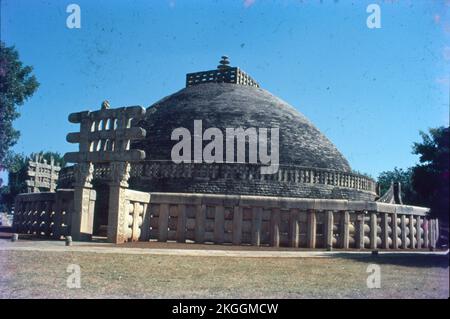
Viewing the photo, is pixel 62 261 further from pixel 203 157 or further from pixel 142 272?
pixel 203 157

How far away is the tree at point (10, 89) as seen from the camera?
70.3 feet

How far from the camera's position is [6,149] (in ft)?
76.6

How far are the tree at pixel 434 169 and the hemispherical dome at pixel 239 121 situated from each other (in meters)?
9.22

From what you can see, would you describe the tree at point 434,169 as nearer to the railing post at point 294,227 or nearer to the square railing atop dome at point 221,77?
the railing post at point 294,227


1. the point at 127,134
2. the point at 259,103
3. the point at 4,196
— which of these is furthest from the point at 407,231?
the point at 4,196

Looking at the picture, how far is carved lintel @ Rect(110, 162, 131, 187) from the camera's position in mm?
13680

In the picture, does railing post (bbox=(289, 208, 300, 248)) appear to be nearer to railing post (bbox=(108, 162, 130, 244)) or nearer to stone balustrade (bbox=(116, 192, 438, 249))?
stone balustrade (bbox=(116, 192, 438, 249))

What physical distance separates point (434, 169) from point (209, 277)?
8851mm

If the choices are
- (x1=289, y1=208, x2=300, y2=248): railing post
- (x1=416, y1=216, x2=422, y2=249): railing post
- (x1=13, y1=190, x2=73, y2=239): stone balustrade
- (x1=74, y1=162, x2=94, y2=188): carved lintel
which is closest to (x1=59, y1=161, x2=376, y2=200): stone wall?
(x1=13, y1=190, x2=73, y2=239): stone balustrade

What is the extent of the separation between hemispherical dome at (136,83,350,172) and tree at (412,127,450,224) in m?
9.22

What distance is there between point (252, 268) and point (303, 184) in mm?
12337

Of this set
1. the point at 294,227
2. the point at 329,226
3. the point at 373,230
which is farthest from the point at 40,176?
the point at 373,230

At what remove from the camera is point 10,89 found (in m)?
21.8

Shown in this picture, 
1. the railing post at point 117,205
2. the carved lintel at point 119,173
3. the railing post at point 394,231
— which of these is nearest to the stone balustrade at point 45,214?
the railing post at point 117,205
